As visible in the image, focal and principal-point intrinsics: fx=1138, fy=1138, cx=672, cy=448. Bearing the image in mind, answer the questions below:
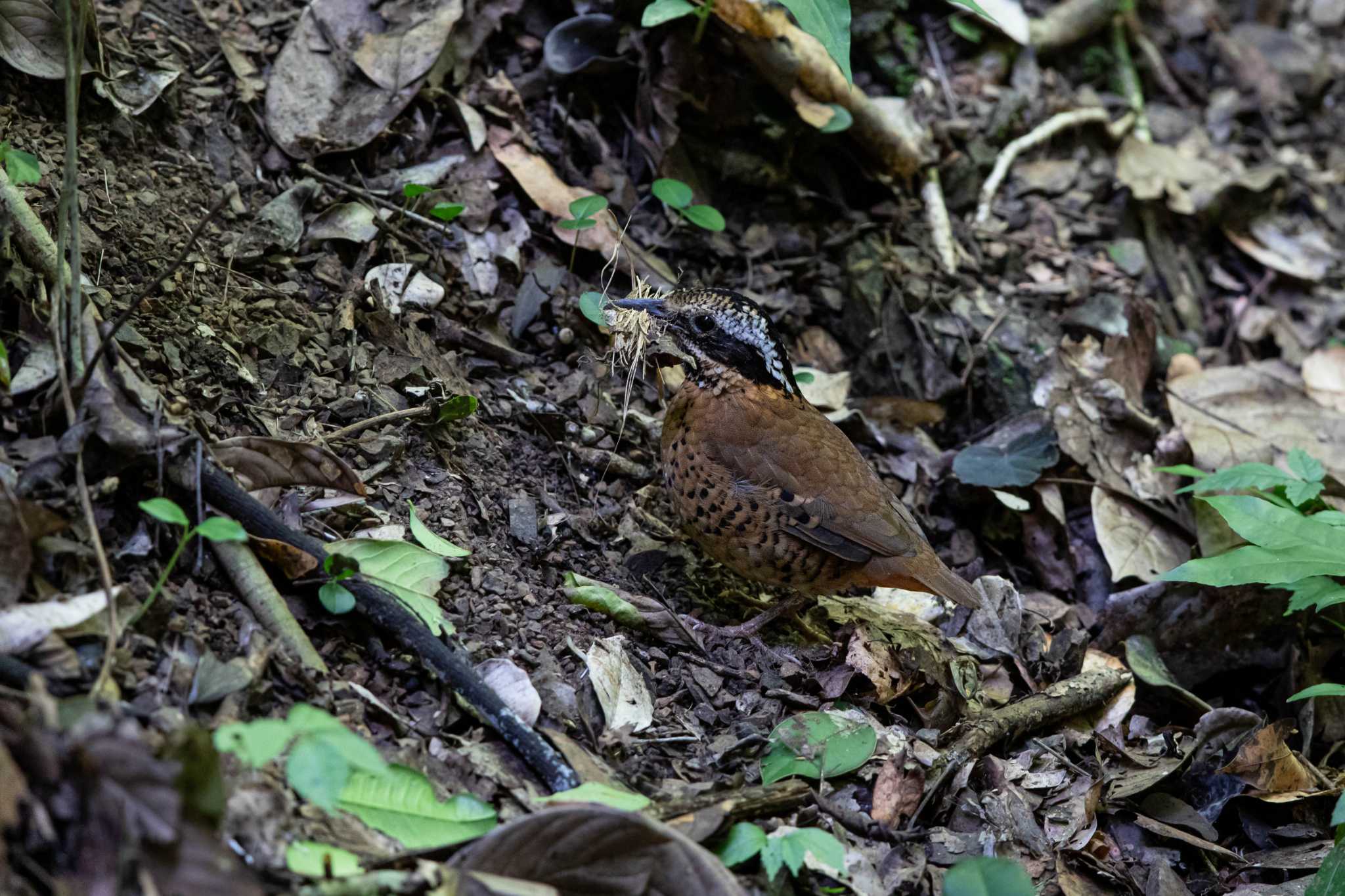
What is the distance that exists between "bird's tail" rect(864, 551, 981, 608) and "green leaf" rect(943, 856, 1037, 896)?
Answer: 4.69ft

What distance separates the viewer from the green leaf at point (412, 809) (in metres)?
2.67

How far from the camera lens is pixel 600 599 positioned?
3.86 m

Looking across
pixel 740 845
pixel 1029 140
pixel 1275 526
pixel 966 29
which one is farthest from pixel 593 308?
pixel 966 29

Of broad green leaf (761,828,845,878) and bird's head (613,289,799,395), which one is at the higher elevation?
bird's head (613,289,799,395)

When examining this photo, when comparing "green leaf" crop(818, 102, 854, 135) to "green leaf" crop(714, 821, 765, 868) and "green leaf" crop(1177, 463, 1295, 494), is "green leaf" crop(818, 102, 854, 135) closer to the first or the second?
"green leaf" crop(1177, 463, 1295, 494)

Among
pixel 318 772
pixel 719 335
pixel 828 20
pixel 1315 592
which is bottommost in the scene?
pixel 1315 592

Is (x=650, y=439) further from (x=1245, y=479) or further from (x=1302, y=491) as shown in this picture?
(x=1302, y=491)

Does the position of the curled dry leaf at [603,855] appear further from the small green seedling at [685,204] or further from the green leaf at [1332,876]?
the small green seedling at [685,204]

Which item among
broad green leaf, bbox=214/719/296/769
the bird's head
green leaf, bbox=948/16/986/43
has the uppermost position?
green leaf, bbox=948/16/986/43

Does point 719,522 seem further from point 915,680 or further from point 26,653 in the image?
point 26,653

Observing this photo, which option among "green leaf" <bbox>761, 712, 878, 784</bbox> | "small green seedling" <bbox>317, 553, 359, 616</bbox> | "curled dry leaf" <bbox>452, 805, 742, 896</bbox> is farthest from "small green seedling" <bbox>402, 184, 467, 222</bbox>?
"curled dry leaf" <bbox>452, 805, 742, 896</bbox>

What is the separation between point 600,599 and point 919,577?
45.9 inches

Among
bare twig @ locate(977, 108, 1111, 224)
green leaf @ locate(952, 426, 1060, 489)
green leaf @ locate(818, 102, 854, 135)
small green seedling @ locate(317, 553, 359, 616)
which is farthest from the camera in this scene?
bare twig @ locate(977, 108, 1111, 224)

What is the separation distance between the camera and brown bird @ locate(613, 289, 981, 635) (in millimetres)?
4098
